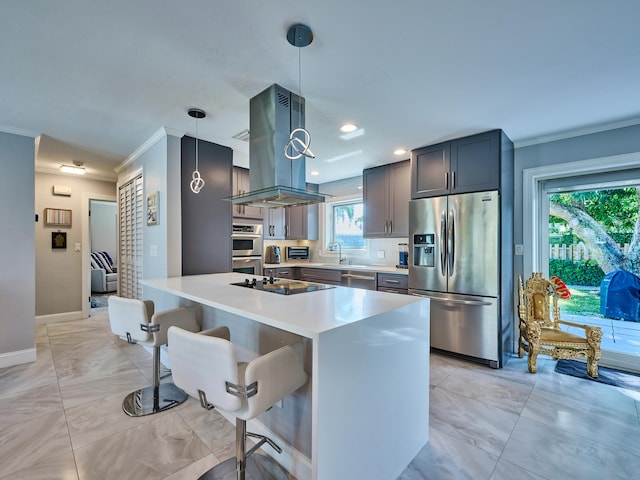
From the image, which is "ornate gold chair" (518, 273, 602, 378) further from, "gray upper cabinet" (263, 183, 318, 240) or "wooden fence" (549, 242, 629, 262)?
"gray upper cabinet" (263, 183, 318, 240)

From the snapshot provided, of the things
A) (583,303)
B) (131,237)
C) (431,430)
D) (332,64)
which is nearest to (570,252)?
(583,303)

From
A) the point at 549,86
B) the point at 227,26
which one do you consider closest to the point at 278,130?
the point at 227,26

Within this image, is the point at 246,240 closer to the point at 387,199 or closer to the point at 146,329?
the point at 387,199

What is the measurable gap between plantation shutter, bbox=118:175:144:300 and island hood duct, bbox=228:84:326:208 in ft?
6.72

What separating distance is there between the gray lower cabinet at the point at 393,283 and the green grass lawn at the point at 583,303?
1720 mm

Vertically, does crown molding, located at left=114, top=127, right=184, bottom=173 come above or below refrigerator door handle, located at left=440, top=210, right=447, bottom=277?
above

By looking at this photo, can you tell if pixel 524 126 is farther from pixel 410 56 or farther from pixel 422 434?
pixel 422 434

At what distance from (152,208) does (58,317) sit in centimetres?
297

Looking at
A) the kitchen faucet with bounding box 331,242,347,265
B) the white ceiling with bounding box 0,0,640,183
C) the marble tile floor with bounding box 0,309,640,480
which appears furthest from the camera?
the kitchen faucet with bounding box 331,242,347,265

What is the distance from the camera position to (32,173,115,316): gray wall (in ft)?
15.0

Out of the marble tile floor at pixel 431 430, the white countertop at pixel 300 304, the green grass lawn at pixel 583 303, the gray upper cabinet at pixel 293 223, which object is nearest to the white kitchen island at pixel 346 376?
the white countertop at pixel 300 304

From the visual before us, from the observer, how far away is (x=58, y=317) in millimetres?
4664

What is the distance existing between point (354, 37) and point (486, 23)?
0.68 m

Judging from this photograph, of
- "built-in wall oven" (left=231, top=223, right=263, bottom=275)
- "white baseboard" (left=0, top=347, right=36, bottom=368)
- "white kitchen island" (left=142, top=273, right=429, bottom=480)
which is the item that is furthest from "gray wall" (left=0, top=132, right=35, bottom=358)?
"white kitchen island" (left=142, top=273, right=429, bottom=480)
